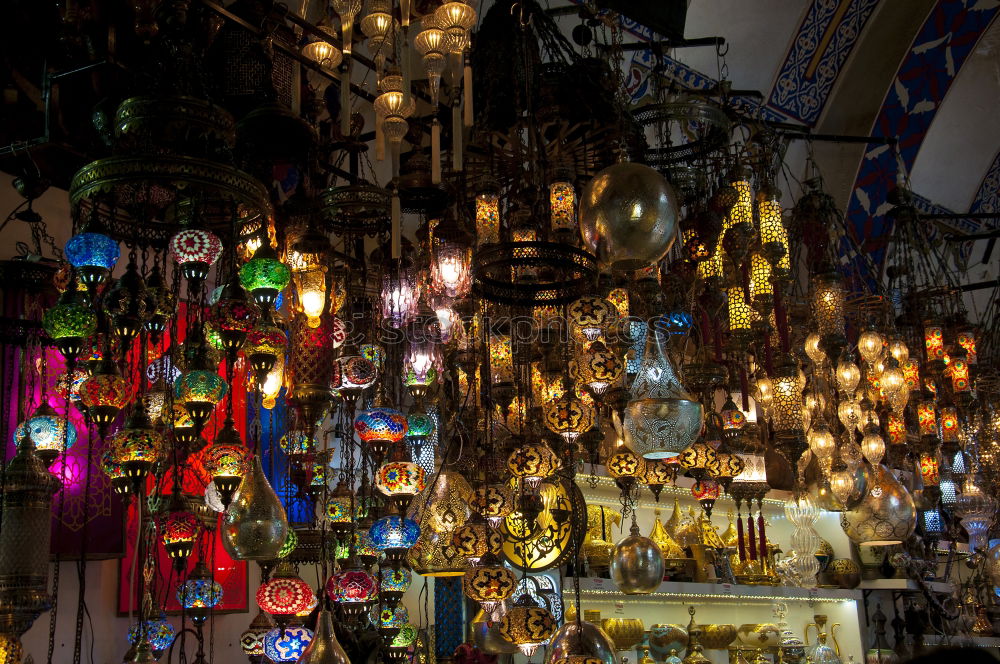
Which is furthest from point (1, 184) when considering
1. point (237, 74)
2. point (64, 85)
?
point (237, 74)

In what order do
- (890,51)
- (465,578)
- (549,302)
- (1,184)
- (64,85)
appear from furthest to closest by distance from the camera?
(890,51), (1,184), (465,578), (64,85), (549,302)

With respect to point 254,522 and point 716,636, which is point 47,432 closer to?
point 254,522

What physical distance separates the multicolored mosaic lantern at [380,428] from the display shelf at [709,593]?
2001 mm

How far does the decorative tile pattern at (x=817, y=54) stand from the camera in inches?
251

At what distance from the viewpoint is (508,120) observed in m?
3.81

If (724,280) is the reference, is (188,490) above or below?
below

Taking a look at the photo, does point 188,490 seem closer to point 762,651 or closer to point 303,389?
point 303,389

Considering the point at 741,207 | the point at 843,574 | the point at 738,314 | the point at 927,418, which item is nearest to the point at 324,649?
the point at 738,314

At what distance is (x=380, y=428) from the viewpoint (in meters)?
3.63

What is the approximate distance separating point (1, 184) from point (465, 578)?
95.8 inches

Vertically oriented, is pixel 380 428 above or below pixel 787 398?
below

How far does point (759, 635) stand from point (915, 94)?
3.96 meters

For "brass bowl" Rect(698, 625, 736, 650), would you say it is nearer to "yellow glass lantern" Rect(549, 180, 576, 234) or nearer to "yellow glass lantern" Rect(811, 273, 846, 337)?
"yellow glass lantern" Rect(811, 273, 846, 337)

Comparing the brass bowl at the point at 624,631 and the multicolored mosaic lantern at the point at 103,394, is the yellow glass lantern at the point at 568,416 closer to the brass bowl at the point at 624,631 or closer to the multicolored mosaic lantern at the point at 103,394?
the multicolored mosaic lantern at the point at 103,394
